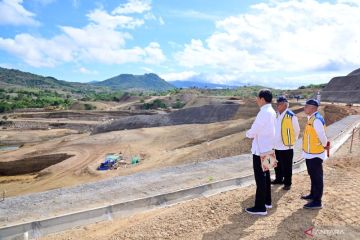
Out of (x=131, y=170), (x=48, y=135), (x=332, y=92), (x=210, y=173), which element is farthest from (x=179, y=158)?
(x=332, y=92)

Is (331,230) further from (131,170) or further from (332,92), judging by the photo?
(332,92)

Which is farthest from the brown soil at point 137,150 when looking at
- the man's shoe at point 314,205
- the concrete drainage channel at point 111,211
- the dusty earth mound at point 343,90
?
the dusty earth mound at point 343,90

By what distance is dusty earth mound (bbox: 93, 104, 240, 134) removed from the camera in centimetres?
3912

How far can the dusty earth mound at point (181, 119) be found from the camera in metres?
39.1

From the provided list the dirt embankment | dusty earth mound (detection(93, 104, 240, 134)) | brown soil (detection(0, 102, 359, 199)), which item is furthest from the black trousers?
dusty earth mound (detection(93, 104, 240, 134))

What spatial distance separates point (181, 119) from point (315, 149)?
115 ft

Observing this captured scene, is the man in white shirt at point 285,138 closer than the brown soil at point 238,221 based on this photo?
No

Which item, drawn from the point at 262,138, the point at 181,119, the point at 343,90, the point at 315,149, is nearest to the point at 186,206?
the point at 262,138

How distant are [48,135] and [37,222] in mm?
44879

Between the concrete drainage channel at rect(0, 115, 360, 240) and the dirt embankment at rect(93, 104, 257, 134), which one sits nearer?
the concrete drainage channel at rect(0, 115, 360, 240)

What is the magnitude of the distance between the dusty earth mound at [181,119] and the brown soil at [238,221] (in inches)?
1293

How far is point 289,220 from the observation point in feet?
15.8

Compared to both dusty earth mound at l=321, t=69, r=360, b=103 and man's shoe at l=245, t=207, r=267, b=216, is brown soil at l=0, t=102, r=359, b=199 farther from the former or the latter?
dusty earth mound at l=321, t=69, r=360, b=103

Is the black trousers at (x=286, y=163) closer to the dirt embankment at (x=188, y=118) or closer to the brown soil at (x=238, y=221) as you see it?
the brown soil at (x=238, y=221)
